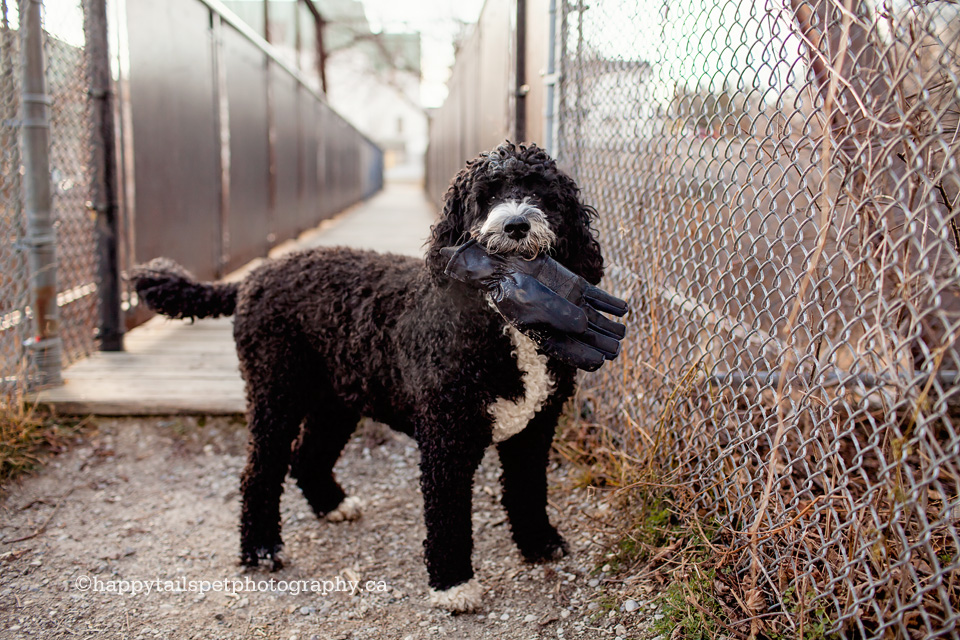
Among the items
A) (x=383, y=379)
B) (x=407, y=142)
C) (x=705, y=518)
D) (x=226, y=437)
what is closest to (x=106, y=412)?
(x=226, y=437)

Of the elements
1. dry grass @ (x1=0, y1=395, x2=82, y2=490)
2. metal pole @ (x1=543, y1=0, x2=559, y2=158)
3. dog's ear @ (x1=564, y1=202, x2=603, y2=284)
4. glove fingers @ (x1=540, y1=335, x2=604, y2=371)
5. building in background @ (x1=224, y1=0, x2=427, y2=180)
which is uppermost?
building in background @ (x1=224, y1=0, x2=427, y2=180)

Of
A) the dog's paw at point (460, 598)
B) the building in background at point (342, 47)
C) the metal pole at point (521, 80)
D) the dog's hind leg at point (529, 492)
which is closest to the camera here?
the dog's paw at point (460, 598)

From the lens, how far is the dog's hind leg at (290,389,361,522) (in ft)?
9.93

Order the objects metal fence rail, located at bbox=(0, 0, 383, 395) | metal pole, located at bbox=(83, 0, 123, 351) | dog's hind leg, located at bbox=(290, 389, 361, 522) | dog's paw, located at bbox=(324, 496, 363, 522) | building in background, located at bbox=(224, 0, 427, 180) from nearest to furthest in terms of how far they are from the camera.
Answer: dog's hind leg, located at bbox=(290, 389, 361, 522) < dog's paw, located at bbox=(324, 496, 363, 522) < metal fence rail, located at bbox=(0, 0, 383, 395) < metal pole, located at bbox=(83, 0, 123, 351) < building in background, located at bbox=(224, 0, 427, 180)

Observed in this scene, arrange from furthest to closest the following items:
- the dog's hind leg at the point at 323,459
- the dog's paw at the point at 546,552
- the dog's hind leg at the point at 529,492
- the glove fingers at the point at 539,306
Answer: the dog's hind leg at the point at 323,459, the dog's paw at the point at 546,552, the dog's hind leg at the point at 529,492, the glove fingers at the point at 539,306

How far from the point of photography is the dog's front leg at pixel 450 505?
7.61 feet

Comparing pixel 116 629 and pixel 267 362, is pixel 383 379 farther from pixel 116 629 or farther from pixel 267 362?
pixel 116 629

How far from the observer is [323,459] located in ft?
10.1

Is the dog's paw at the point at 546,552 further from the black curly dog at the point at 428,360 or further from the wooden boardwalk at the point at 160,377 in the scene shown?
the wooden boardwalk at the point at 160,377

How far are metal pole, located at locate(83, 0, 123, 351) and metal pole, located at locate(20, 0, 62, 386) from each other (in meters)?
0.55

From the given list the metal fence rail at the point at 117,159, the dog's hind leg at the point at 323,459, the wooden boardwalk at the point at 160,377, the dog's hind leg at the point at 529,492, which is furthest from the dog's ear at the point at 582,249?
the metal fence rail at the point at 117,159

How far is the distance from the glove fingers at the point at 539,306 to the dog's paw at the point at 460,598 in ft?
3.50

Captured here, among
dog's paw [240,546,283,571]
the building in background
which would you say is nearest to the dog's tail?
dog's paw [240,546,283,571]

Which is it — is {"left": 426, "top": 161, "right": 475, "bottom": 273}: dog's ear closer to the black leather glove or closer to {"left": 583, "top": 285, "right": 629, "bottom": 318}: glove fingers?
the black leather glove
